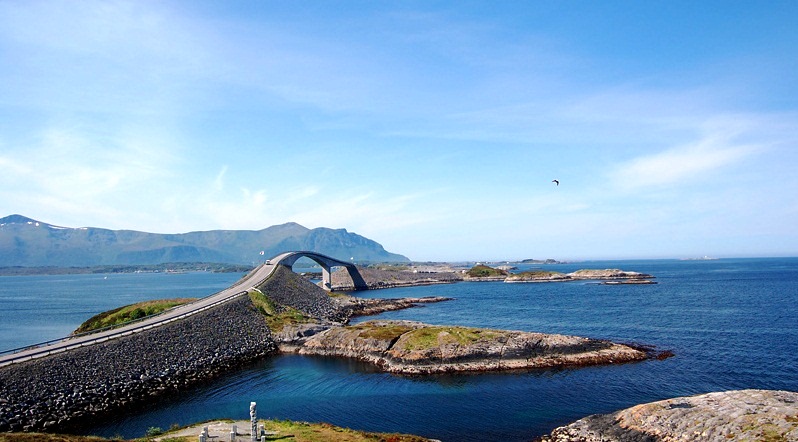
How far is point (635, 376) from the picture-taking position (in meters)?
49.5


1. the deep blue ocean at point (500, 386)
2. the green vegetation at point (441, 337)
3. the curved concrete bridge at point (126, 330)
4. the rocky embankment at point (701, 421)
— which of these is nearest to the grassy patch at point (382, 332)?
the green vegetation at point (441, 337)

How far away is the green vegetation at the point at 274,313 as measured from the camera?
80.4 meters

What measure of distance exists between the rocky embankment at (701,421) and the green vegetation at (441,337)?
24.0m

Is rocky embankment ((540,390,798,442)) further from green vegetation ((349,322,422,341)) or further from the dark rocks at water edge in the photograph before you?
the dark rocks at water edge

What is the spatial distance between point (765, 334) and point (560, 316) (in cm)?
3303

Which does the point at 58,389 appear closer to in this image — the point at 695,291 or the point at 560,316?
the point at 560,316

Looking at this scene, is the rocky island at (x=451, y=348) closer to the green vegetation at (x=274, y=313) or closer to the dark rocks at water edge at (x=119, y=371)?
the green vegetation at (x=274, y=313)

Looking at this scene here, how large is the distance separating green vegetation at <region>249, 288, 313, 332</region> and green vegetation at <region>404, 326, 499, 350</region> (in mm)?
26637

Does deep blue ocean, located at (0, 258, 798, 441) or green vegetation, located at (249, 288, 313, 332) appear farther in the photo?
green vegetation, located at (249, 288, 313, 332)

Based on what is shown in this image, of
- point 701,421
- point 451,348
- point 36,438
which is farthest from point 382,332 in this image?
point 36,438

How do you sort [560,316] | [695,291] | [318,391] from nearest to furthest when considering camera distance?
[318,391] → [560,316] → [695,291]

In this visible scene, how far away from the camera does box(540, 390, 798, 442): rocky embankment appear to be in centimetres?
2873

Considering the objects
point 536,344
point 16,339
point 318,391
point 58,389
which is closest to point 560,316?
point 536,344

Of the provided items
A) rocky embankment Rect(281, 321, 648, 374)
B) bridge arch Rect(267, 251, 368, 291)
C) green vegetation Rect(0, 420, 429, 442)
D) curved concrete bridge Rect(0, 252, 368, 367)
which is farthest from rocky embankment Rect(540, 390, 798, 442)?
bridge arch Rect(267, 251, 368, 291)
